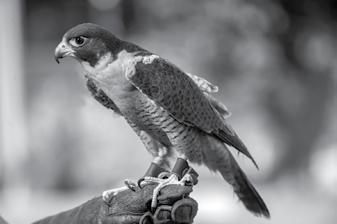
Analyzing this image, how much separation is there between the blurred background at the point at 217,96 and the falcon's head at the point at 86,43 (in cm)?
417

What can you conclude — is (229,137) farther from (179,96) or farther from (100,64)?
(100,64)

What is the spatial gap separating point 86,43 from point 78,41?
0.10 ft

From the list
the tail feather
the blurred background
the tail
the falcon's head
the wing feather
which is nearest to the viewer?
the falcon's head

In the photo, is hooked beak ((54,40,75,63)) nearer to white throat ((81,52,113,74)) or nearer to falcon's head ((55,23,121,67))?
falcon's head ((55,23,121,67))

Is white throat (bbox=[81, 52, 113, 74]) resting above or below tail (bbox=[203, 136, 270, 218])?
above

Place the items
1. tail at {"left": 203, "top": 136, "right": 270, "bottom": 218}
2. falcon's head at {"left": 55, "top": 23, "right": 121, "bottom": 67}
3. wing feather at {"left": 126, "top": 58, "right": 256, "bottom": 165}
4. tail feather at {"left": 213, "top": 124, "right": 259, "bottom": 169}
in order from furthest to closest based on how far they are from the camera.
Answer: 1. tail at {"left": 203, "top": 136, "right": 270, "bottom": 218}
2. tail feather at {"left": 213, "top": 124, "right": 259, "bottom": 169}
3. wing feather at {"left": 126, "top": 58, "right": 256, "bottom": 165}
4. falcon's head at {"left": 55, "top": 23, "right": 121, "bottom": 67}

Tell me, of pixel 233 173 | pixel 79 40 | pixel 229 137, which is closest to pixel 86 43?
pixel 79 40

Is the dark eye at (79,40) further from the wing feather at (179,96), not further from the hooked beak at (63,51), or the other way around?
the wing feather at (179,96)

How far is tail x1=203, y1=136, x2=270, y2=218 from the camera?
3049 millimetres

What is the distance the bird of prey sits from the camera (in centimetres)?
268

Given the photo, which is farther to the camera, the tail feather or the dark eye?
the tail feather

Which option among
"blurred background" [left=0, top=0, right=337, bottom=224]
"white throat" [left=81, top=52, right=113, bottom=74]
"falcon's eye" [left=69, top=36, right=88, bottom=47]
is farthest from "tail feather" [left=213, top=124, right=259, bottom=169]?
"blurred background" [left=0, top=0, right=337, bottom=224]

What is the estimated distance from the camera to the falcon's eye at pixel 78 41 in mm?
2627

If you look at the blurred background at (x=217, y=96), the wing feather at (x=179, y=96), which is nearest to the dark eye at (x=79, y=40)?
the wing feather at (x=179, y=96)
